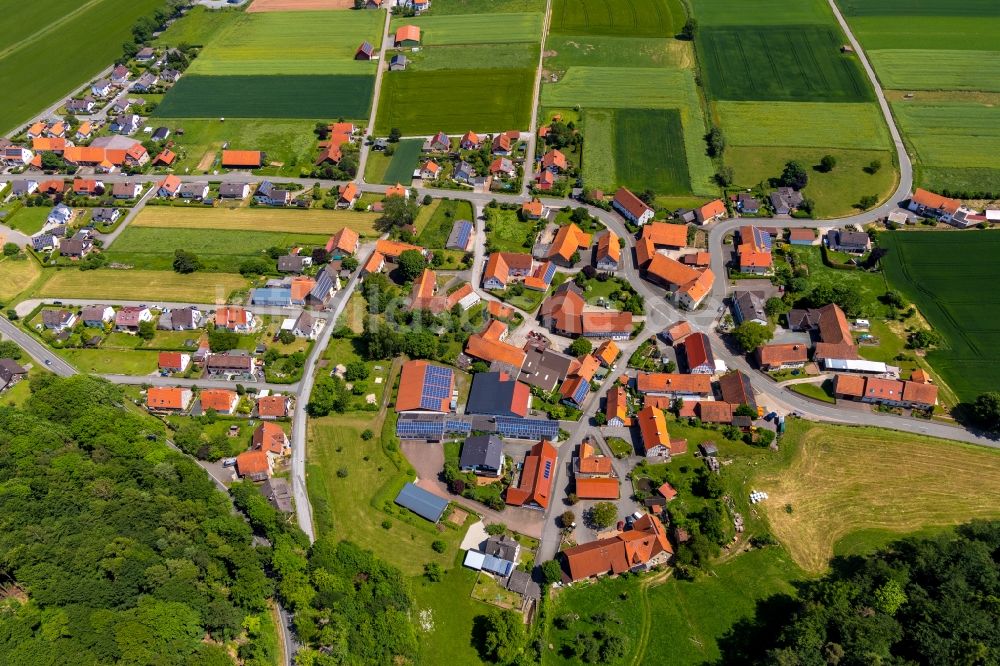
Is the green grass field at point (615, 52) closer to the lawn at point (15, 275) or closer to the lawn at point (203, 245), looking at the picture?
the lawn at point (203, 245)

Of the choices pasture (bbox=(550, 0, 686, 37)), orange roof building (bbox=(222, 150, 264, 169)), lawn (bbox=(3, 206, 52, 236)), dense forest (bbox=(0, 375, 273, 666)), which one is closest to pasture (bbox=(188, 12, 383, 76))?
orange roof building (bbox=(222, 150, 264, 169))

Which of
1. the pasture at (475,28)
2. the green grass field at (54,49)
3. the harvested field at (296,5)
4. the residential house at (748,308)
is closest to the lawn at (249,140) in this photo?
the pasture at (475,28)

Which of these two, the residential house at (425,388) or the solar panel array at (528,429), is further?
the residential house at (425,388)

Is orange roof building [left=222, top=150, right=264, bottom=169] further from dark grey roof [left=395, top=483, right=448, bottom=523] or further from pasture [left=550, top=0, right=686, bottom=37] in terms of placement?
dark grey roof [left=395, top=483, right=448, bottom=523]

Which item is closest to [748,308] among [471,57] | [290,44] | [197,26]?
[471,57]

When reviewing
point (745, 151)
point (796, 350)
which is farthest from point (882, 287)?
point (745, 151)

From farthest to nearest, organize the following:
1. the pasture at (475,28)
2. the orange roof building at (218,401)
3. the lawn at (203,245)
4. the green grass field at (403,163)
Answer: the pasture at (475,28) < the green grass field at (403,163) < the lawn at (203,245) < the orange roof building at (218,401)

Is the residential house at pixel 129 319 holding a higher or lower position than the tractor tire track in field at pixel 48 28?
lower
